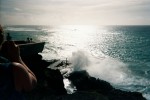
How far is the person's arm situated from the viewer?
7.55ft

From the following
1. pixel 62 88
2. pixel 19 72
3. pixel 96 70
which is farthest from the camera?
pixel 96 70

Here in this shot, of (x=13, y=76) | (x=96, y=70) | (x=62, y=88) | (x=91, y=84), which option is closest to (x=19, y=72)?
(x=13, y=76)

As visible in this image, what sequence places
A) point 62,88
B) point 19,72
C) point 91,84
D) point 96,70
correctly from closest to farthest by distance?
point 19,72 < point 62,88 < point 91,84 < point 96,70

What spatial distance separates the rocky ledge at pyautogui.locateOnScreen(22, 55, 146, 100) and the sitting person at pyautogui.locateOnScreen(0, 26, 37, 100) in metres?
9.82

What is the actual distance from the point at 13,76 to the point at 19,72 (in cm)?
10

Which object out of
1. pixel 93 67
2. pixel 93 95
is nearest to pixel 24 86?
pixel 93 95

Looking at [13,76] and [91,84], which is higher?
[13,76]

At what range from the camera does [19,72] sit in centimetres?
230

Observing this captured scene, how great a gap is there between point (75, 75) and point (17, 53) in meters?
27.1

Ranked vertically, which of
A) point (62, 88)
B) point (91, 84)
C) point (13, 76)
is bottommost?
point (91, 84)

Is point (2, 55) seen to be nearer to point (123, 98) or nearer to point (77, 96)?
point (77, 96)

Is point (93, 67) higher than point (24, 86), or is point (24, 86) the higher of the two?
point (24, 86)

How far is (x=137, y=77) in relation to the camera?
39.2 m

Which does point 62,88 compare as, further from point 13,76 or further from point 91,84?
point 13,76
